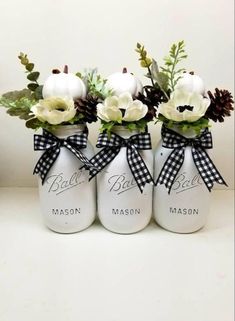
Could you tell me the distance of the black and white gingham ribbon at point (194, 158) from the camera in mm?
705

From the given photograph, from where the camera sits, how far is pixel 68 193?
0.74m

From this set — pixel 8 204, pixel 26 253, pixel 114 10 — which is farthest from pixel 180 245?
pixel 114 10

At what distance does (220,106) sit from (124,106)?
0.19 m

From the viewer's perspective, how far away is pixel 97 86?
28.5 inches

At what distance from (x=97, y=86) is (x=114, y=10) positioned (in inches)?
10.1

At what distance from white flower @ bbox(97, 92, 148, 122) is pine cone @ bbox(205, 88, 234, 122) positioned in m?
0.13

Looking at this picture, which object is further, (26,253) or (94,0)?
(94,0)

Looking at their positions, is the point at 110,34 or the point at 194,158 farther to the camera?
the point at 110,34

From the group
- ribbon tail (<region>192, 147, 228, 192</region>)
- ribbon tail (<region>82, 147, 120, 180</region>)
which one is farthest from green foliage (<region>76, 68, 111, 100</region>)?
ribbon tail (<region>192, 147, 228, 192</region>)

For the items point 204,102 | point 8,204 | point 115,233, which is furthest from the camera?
point 8,204

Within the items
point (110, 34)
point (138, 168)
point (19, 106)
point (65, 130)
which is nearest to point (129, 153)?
point (138, 168)

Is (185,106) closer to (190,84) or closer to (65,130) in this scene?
(190,84)

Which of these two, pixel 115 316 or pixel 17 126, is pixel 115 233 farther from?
pixel 17 126

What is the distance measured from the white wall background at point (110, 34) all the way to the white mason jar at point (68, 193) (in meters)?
0.26
